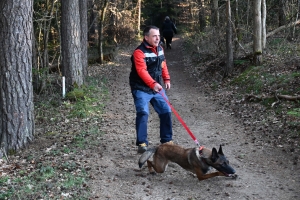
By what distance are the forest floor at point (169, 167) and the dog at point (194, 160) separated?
0.19 m

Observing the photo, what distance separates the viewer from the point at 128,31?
29.3 metres

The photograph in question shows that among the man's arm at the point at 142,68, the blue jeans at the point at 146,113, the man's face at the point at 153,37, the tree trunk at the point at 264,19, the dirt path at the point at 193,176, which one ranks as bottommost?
the dirt path at the point at 193,176

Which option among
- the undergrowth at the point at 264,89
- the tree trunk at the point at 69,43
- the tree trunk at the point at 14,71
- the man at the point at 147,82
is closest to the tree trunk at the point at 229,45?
the undergrowth at the point at 264,89

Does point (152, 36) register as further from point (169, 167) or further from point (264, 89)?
point (264, 89)

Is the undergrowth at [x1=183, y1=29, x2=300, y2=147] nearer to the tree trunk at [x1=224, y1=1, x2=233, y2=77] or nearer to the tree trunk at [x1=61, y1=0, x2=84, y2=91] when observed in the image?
the tree trunk at [x1=224, y1=1, x2=233, y2=77]

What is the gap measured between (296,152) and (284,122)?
158 centimetres

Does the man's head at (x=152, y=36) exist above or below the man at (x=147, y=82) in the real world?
above

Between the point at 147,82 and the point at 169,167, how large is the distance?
1620mm

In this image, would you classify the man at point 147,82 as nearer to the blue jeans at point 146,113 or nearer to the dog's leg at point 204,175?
the blue jeans at point 146,113

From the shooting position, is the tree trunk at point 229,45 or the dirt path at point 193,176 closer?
the dirt path at point 193,176

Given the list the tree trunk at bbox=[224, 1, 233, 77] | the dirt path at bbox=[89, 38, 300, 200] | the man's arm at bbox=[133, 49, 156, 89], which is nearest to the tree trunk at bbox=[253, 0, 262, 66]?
the tree trunk at bbox=[224, 1, 233, 77]

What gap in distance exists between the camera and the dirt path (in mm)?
5344

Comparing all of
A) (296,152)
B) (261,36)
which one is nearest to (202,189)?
(296,152)

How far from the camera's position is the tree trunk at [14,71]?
730cm
